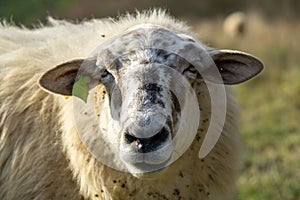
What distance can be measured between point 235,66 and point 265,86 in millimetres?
7050

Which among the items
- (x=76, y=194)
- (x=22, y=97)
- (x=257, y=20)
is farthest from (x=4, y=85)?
(x=257, y=20)

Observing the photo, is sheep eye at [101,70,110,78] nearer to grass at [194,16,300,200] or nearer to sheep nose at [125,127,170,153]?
sheep nose at [125,127,170,153]

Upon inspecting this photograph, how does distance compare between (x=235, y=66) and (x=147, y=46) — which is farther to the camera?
(x=235, y=66)

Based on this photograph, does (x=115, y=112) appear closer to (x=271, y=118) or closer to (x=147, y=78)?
(x=147, y=78)

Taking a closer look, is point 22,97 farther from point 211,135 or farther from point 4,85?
point 211,135

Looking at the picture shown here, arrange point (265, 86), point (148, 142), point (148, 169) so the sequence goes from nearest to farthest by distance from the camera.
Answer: point (148, 142)
point (148, 169)
point (265, 86)

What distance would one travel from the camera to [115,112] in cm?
449

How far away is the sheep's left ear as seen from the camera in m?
4.79

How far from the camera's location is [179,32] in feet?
16.5

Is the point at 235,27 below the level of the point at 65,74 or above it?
below

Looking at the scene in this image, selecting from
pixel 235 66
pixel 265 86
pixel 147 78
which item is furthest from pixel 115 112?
pixel 265 86

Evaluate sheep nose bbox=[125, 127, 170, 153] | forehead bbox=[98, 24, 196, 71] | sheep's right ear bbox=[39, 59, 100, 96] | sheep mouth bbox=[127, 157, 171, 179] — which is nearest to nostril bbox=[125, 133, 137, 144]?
sheep nose bbox=[125, 127, 170, 153]

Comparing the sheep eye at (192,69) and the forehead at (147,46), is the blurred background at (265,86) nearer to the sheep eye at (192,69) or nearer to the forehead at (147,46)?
the forehead at (147,46)

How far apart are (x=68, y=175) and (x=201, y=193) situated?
32.4 inches
